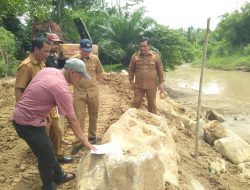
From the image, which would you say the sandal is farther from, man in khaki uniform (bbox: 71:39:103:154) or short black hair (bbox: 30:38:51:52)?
short black hair (bbox: 30:38:51:52)

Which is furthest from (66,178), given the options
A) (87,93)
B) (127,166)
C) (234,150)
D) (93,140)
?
(234,150)

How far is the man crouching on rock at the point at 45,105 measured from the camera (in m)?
3.47

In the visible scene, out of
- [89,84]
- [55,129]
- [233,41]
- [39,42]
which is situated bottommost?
[55,129]

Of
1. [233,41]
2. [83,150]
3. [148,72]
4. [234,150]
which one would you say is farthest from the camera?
[233,41]

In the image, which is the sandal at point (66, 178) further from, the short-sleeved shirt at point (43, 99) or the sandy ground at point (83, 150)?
the short-sleeved shirt at point (43, 99)

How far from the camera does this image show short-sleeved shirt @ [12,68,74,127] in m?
3.45

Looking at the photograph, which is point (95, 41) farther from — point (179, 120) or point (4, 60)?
point (179, 120)

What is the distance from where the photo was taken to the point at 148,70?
6.75 meters

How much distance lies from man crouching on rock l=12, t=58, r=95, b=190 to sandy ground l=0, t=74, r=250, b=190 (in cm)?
72

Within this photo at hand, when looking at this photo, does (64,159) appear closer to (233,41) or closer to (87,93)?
(87,93)

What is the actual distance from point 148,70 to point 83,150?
7.39ft

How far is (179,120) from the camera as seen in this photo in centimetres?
898

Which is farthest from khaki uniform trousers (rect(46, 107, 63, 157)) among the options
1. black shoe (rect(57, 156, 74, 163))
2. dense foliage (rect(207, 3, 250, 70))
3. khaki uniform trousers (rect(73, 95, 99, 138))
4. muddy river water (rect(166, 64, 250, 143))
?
dense foliage (rect(207, 3, 250, 70))

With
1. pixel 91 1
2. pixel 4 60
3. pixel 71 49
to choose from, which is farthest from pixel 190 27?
pixel 71 49
